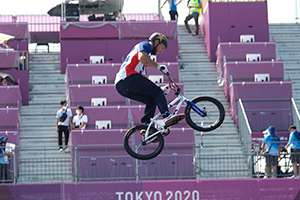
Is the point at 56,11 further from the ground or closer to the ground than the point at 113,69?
further from the ground

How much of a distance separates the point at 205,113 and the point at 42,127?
1110 cm

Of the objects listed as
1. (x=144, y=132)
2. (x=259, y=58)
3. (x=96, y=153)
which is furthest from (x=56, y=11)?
(x=144, y=132)

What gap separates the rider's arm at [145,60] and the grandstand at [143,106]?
7327mm

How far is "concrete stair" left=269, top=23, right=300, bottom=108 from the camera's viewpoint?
87.9 ft

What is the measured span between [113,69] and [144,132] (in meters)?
11.4

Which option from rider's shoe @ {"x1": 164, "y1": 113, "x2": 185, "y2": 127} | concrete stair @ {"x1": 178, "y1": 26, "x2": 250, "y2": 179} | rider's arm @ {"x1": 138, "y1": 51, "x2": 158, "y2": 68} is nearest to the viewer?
rider's arm @ {"x1": 138, "y1": 51, "x2": 158, "y2": 68}

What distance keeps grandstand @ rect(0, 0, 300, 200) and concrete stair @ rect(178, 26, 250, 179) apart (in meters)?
0.04

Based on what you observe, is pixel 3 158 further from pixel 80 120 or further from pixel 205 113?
pixel 205 113

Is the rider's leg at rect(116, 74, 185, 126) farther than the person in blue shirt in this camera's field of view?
No

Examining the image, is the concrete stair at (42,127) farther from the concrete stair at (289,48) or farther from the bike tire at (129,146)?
the concrete stair at (289,48)

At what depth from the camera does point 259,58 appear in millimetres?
26312

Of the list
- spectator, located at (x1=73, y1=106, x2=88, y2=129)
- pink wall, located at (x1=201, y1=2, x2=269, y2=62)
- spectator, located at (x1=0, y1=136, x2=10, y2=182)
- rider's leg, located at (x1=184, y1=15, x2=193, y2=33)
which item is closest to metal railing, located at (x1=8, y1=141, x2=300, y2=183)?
spectator, located at (x1=0, y1=136, x2=10, y2=182)

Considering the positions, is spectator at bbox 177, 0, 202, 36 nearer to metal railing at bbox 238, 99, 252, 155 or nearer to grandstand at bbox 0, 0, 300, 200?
grandstand at bbox 0, 0, 300, 200

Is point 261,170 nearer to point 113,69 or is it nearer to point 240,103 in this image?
point 240,103
